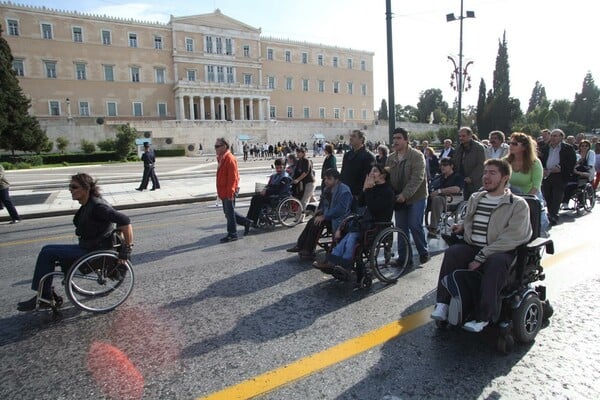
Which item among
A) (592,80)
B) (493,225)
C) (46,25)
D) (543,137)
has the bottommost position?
(493,225)

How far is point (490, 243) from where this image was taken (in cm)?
355

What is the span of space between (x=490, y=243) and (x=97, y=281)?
4.01 metres

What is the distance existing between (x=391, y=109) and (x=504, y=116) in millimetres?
44858

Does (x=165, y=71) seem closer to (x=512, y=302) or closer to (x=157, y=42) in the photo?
(x=157, y=42)

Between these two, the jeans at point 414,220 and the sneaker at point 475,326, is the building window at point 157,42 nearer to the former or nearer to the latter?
the jeans at point 414,220

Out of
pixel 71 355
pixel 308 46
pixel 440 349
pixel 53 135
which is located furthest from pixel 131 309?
pixel 308 46

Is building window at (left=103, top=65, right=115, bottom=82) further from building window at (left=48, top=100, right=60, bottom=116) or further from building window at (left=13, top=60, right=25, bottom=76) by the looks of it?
building window at (left=13, top=60, right=25, bottom=76)

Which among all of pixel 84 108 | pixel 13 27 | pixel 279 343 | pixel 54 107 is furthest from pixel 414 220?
pixel 13 27

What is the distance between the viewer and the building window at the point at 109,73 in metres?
58.1

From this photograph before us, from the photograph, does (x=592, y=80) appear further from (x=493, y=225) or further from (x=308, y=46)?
(x=493, y=225)

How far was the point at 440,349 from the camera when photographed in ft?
11.1

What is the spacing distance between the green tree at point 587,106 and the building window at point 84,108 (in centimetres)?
8836

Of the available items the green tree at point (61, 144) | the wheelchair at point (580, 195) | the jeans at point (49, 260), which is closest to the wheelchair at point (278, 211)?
the jeans at point (49, 260)

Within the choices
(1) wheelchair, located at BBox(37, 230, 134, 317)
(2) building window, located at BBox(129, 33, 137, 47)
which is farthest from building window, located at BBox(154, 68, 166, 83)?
(1) wheelchair, located at BBox(37, 230, 134, 317)
